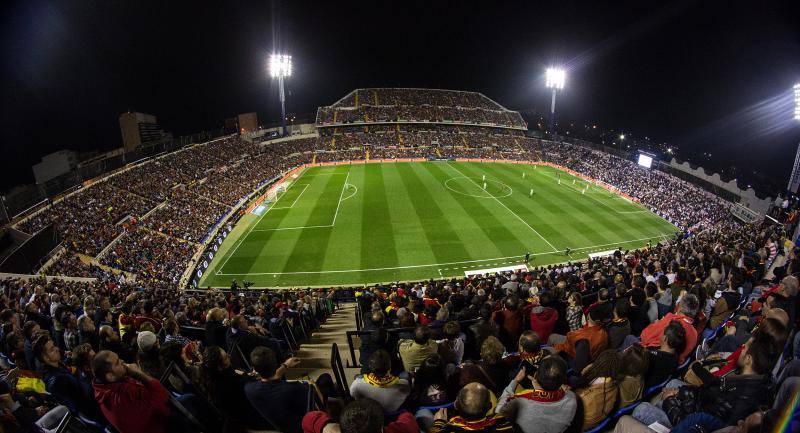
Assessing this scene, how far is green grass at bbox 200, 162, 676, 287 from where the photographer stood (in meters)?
26.7

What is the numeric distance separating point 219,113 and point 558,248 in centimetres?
6647

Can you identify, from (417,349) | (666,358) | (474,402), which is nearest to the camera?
(474,402)

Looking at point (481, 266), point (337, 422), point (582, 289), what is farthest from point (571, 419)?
point (481, 266)

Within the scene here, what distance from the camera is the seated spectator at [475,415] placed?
2988 mm

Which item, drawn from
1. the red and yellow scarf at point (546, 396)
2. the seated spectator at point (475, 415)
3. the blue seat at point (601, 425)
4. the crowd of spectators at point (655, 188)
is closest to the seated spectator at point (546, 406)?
the red and yellow scarf at point (546, 396)

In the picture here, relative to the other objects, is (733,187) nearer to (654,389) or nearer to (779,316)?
(779,316)

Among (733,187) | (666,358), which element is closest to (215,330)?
(666,358)

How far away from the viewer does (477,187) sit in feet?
152

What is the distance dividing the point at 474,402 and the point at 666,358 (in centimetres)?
289

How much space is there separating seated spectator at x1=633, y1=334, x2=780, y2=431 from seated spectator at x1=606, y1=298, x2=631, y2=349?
73.2 inches

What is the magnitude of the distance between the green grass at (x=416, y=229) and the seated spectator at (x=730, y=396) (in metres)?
21.6

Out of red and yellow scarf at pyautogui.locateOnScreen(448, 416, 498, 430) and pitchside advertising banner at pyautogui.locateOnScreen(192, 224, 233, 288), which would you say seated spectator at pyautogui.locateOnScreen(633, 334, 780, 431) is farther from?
pitchside advertising banner at pyautogui.locateOnScreen(192, 224, 233, 288)

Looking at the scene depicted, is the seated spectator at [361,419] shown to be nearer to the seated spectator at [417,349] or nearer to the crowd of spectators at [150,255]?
the seated spectator at [417,349]

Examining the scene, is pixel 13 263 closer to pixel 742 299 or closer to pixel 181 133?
pixel 742 299
